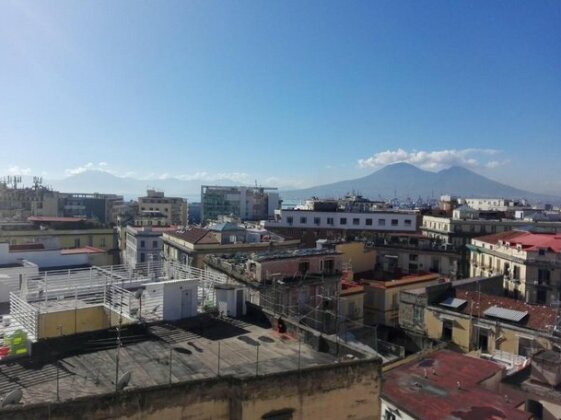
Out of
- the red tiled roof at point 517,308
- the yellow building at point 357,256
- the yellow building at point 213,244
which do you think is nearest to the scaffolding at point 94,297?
the red tiled roof at point 517,308

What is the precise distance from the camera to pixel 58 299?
811 inches

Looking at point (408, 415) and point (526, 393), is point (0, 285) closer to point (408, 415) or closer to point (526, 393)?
point (408, 415)

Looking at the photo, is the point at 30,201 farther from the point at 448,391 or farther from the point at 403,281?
the point at 448,391

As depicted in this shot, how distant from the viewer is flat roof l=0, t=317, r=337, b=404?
40.0 ft

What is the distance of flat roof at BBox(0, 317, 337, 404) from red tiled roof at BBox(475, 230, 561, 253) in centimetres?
4044

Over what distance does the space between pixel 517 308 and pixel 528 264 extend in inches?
660

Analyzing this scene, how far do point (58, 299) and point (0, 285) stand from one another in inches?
358

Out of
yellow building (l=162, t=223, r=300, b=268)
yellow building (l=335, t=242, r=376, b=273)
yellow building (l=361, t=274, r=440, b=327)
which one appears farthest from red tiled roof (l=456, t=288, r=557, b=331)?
yellow building (l=162, t=223, r=300, b=268)

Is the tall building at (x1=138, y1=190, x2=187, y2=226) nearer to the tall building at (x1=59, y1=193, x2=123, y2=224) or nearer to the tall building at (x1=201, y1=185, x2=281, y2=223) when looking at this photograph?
the tall building at (x1=201, y1=185, x2=281, y2=223)

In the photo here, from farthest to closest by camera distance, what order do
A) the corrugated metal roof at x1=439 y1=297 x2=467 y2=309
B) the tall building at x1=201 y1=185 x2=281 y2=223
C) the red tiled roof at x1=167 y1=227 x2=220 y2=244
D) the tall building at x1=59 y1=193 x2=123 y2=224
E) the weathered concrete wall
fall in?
1. the tall building at x1=201 y1=185 x2=281 y2=223
2. the tall building at x1=59 y1=193 x2=123 y2=224
3. the red tiled roof at x1=167 y1=227 x2=220 y2=244
4. the corrugated metal roof at x1=439 y1=297 x2=467 y2=309
5. the weathered concrete wall

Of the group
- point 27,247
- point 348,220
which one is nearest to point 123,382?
point 27,247

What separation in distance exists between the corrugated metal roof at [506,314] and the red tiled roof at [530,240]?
19.1 meters

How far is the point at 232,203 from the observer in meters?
130

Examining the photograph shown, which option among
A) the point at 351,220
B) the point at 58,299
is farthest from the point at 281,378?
the point at 351,220
